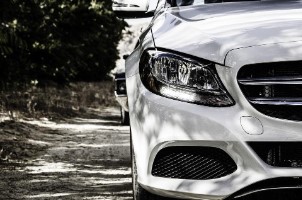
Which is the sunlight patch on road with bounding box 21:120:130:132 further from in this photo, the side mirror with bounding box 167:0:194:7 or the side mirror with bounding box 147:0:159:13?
the side mirror with bounding box 167:0:194:7

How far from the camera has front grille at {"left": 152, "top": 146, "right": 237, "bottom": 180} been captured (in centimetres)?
338

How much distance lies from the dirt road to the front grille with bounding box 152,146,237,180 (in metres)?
2.19

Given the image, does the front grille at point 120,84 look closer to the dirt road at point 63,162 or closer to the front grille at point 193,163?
the dirt road at point 63,162

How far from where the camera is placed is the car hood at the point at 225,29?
11.3 ft

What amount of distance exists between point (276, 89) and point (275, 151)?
0.30m

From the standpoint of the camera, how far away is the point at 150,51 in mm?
3662

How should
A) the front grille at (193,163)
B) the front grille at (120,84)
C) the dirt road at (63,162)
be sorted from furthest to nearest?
the front grille at (120,84) < the dirt road at (63,162) < the front grille at (193,163)

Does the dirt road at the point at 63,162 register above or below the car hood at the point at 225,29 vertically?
below

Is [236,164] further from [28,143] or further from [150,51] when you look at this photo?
[28,143]

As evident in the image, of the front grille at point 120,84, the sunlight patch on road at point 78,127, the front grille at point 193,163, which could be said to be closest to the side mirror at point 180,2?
the front grille at point 193,163

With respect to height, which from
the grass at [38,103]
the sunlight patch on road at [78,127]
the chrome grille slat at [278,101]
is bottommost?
the grass at [38,103]

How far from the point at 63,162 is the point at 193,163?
4.64 m

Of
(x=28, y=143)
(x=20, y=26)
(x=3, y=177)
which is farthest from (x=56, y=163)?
(x=20, y=26)

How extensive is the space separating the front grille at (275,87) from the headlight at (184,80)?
117mm
